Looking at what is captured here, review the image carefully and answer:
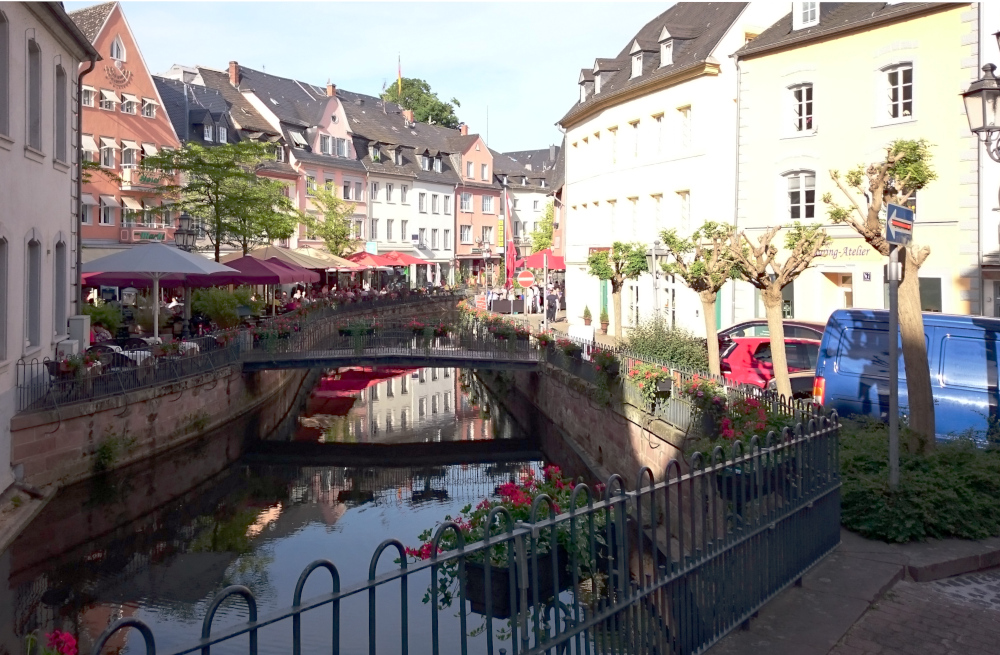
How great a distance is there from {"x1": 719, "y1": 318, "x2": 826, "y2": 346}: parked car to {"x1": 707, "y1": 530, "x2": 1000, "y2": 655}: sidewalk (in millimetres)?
9997

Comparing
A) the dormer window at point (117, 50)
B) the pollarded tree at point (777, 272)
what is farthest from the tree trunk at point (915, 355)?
the dormer window at point (117, 50)

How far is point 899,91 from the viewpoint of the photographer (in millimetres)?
23438

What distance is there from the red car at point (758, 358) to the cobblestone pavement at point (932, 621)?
33.5 ft

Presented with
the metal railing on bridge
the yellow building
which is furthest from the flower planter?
the yellow building

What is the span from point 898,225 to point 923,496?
228cm

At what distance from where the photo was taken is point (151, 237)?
4050 cm

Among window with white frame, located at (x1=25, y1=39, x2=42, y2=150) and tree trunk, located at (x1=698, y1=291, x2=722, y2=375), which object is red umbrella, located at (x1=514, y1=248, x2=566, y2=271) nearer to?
tree trunk, located at (x1=698, y1=291, x2=722, y2=375)

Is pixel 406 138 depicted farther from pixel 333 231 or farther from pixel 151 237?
pixel 151 237

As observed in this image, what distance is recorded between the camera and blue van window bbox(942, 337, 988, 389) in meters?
11.8

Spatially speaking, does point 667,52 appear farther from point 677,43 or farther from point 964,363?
point 964,363

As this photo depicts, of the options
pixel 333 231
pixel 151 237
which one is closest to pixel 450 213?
pixel 333 231

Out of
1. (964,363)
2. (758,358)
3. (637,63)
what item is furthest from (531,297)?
(964,363)

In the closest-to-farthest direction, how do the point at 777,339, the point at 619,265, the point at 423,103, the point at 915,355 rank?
1. the point at 915,355
2. the point at 777,339
3. the point at 619,265
4. the point at 423,103

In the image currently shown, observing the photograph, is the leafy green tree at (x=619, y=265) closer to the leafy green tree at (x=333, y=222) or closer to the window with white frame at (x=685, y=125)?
the window with white frame at (x=685, y=125)
